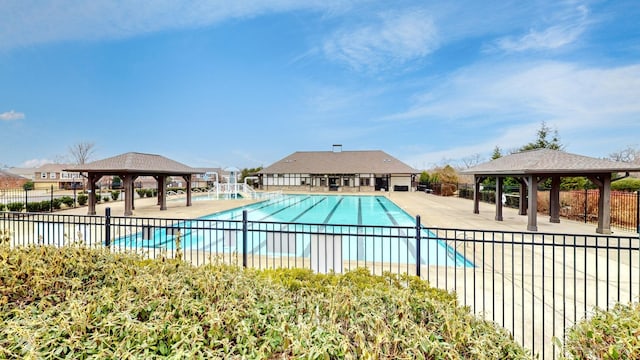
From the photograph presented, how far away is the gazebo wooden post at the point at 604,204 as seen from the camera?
1035cm

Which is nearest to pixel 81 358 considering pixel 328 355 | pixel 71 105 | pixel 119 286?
pixel 119 286

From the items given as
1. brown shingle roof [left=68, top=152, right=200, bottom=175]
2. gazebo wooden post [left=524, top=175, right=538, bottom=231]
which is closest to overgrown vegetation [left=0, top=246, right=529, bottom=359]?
gazebo wooden post [left=524, top=175, right=538, bottom=231]

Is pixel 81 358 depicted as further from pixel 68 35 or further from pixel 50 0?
pixel 68 35

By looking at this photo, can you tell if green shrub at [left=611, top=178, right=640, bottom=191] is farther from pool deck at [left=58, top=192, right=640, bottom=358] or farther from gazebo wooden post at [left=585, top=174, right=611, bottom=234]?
pool deck at [left=58, top=192, right=640, bottom=358]

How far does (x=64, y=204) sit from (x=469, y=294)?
22762mm

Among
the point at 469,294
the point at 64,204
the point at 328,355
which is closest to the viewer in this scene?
the point at 328,355

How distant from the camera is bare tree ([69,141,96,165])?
54969mm

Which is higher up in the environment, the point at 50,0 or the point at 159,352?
the point at 50,0

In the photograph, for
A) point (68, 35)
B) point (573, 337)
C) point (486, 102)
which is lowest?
point (573, 337)

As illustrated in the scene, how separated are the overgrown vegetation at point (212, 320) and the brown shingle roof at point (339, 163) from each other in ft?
120

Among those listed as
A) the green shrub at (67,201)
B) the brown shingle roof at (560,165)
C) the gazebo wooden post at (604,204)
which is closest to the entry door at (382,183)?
the brown shingle roof at (560,165)

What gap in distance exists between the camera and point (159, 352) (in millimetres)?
1990

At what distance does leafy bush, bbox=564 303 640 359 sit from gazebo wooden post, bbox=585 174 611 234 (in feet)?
35.0

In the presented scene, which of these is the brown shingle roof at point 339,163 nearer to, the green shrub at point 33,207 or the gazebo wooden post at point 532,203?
the green shrub at point 33,207
